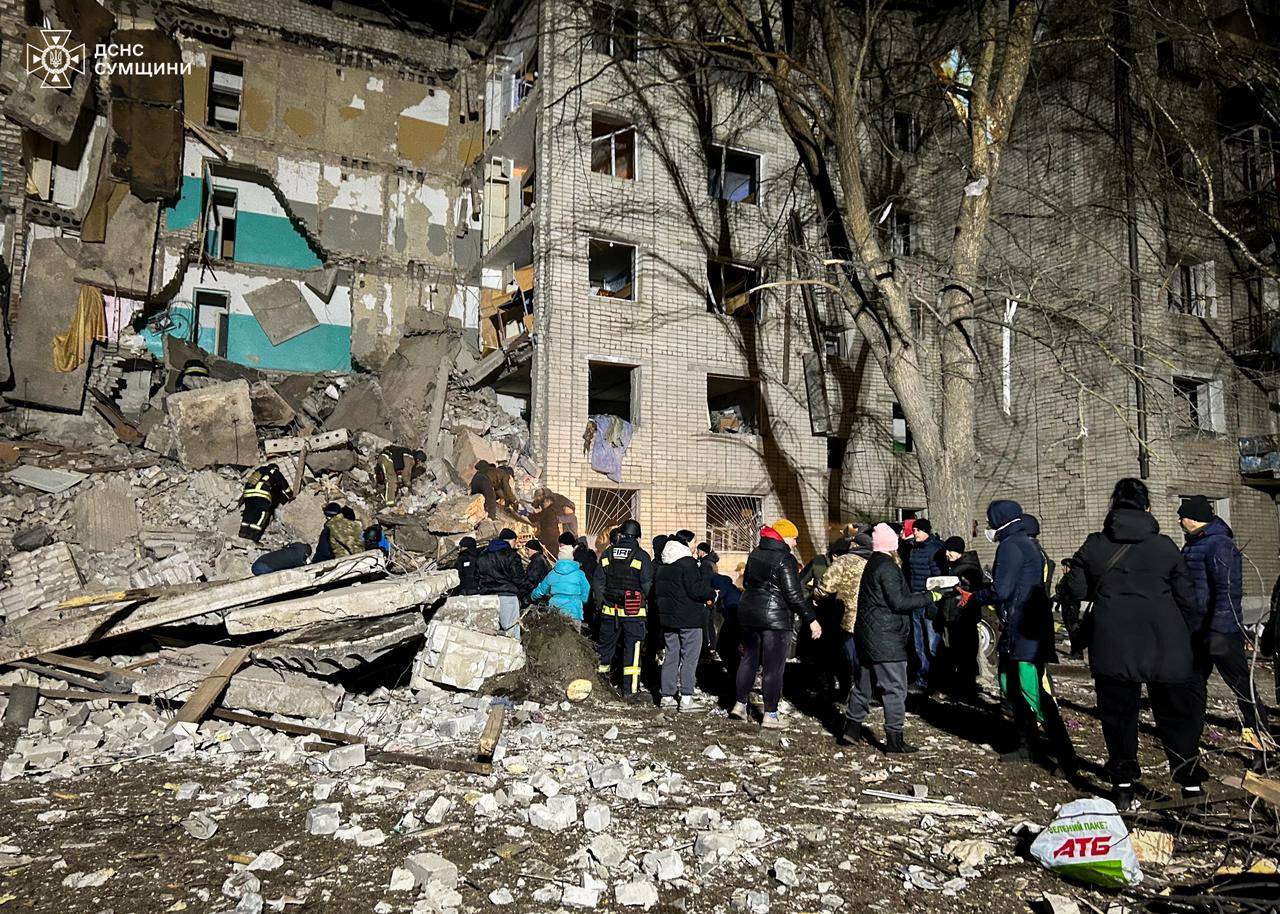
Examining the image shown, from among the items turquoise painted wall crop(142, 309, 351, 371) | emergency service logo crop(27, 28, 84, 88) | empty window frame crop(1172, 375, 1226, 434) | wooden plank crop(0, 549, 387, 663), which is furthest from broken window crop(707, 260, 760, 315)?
emergency service logo crop(27, 28, 84, 88)

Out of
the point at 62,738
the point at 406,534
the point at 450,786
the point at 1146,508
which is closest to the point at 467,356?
the point at 406,534

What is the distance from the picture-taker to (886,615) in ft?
20.5

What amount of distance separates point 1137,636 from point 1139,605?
18cm

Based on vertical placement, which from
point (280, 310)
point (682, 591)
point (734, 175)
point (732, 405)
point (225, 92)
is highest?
point (225, 92)

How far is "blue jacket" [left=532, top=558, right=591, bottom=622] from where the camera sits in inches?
354

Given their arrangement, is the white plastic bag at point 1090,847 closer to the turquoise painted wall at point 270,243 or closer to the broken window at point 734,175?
the broken window at point 734,175

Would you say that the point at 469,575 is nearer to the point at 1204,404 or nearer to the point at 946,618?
the point at 946,618

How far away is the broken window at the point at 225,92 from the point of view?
62.2 feet

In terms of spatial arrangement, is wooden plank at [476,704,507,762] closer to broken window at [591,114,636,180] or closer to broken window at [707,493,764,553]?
broken window at [707,493,764,553]

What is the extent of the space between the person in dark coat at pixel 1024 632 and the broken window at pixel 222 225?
18366 mm

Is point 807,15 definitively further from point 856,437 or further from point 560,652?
point 560,652

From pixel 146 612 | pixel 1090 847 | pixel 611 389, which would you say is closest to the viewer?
pixel 1090 847

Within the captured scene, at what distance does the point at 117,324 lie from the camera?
54.6 ft

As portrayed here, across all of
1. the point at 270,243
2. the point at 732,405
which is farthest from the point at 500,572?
the point at 270,243
